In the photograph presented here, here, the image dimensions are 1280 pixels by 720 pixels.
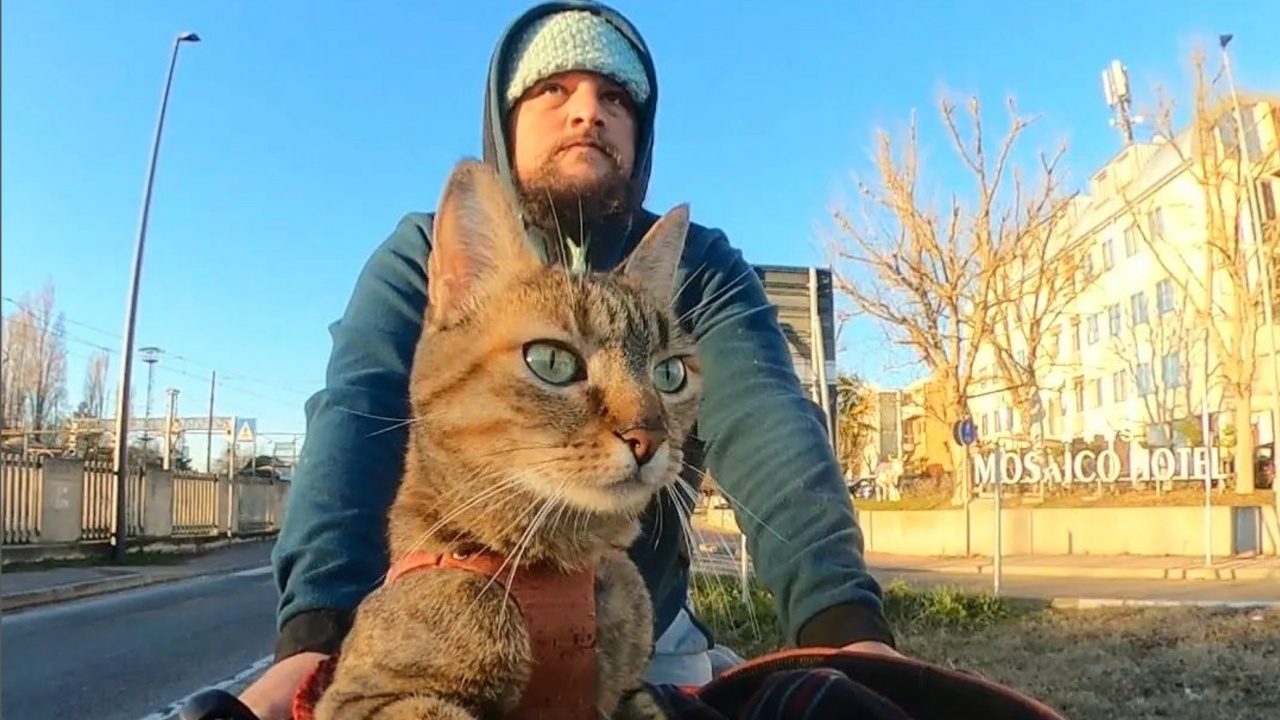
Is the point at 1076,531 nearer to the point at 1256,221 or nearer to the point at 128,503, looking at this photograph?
the point at 1256,221

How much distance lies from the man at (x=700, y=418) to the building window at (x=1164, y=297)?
36.8 metres

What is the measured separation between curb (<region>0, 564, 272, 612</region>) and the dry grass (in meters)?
9.77

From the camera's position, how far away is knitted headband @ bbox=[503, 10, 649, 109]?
281 centimetres

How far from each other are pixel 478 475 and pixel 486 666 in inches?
12.9

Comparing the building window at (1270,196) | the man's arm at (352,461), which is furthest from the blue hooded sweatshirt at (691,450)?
the building window at (1270,196)

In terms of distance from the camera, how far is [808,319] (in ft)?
26.5

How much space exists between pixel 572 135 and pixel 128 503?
2306 cm

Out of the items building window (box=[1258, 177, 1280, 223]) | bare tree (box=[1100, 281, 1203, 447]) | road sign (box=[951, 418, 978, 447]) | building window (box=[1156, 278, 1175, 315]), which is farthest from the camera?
building window (box=[1156, 278, 1175, 315])

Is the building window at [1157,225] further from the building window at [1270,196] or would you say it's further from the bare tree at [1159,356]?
the building window at [1270,196]

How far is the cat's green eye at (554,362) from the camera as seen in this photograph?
187 cm

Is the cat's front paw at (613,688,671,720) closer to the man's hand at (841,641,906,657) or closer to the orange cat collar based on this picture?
the orange cat collar

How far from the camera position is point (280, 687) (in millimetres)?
1906

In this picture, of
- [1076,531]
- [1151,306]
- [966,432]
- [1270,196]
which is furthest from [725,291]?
[1151,306]

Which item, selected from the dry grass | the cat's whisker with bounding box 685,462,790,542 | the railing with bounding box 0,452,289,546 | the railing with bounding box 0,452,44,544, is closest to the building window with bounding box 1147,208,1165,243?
the dry grass
